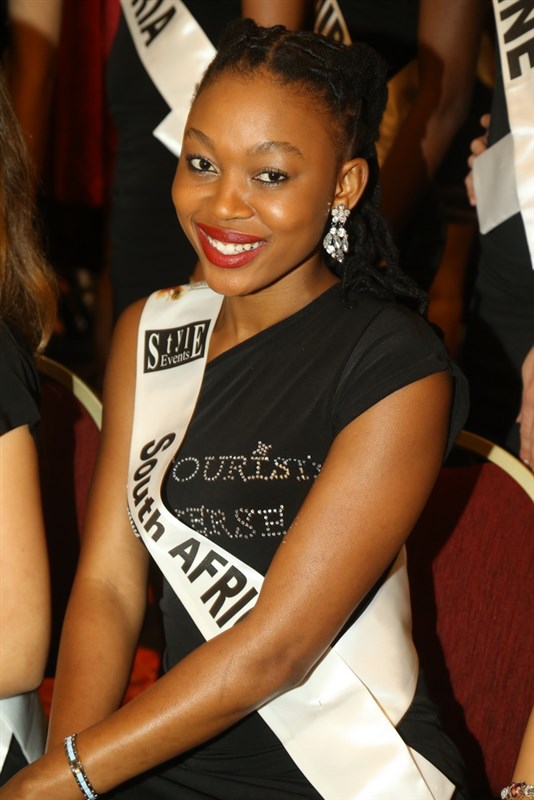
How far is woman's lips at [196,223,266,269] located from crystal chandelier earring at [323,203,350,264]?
0.34 ft

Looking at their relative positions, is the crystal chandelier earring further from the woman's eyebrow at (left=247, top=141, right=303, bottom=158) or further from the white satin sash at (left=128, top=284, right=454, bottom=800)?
the white satin sash at (left=128, top=284, right=454, bottom=800)

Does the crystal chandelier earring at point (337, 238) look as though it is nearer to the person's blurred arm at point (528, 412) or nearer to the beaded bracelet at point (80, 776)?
the person's blurred arm at point (528, 412)

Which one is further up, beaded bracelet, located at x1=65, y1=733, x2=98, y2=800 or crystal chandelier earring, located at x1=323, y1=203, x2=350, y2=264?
crystal chandelier earring, located at x1=323, y1=203, x2=350, y2=264

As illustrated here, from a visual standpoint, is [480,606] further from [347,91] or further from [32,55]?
[32,55]

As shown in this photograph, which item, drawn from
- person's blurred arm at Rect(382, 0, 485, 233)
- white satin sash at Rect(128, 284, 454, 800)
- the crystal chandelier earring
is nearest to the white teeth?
the crystal chandelier earring

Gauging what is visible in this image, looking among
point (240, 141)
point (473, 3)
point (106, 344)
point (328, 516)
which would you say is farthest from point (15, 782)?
point (106, 344)

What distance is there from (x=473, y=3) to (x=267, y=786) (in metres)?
1.46

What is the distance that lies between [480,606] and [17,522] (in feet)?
2.17

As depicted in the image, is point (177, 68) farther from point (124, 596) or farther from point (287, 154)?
point (124, 596)

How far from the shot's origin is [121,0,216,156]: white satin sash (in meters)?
2.35

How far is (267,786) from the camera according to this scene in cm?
162

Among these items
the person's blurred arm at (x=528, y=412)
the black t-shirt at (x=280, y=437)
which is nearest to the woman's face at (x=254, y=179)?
the black t-shirt at (x=280, y=437)

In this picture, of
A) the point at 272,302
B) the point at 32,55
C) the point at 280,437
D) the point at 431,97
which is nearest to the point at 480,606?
the point at 280,437

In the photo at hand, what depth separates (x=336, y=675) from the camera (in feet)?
5.26
